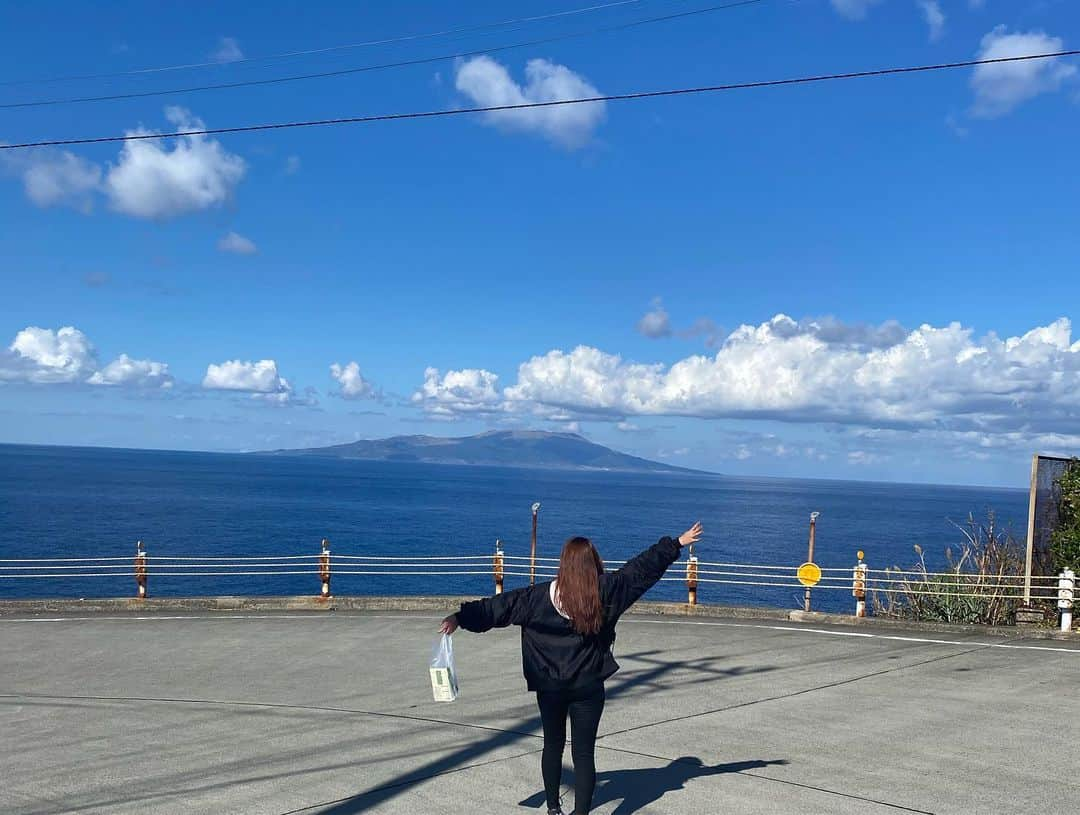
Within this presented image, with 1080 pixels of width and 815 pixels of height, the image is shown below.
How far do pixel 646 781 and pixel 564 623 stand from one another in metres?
2.09

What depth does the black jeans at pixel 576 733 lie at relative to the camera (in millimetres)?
5340

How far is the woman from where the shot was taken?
5.26 metres

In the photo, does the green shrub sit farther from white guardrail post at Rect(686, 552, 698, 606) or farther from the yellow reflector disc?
white guardrail post at Rect(686, 552, 698, 606)

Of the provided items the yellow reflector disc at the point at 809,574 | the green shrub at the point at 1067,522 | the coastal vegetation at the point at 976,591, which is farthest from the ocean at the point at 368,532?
the yellow reflector disc at the point at 809,574

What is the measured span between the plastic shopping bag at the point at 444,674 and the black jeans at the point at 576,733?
713mm

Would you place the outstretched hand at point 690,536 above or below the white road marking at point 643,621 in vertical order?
above

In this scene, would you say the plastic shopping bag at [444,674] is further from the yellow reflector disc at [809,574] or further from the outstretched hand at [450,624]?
the yellow reflector disc at [809,574]

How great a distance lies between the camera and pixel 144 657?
41.8 ft

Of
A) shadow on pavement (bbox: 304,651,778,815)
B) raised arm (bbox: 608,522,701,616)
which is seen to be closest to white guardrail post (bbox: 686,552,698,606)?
shadow on pavement (bbox: 304,651,778,815)

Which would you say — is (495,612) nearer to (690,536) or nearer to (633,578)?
(633,578)

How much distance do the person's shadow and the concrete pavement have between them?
0.09ft

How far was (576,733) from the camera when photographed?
17.8ft

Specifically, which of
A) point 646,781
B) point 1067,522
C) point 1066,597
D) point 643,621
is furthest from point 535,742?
point 1067,522

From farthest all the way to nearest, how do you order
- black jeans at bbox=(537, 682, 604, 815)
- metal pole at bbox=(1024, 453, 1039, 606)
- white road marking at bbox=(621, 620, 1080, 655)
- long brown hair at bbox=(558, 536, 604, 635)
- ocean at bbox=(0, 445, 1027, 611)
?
ocean at bbox=(0, 445, 1027, 611)
metal pole at bbox=(1024, 453, 1039, 606)
white road marking at bbox=(621, 620, 1080, 655)
black jeans at bbox=(537, 682, 604, 815)
long brown hair at bbox=(558, 536, 604, 635)
